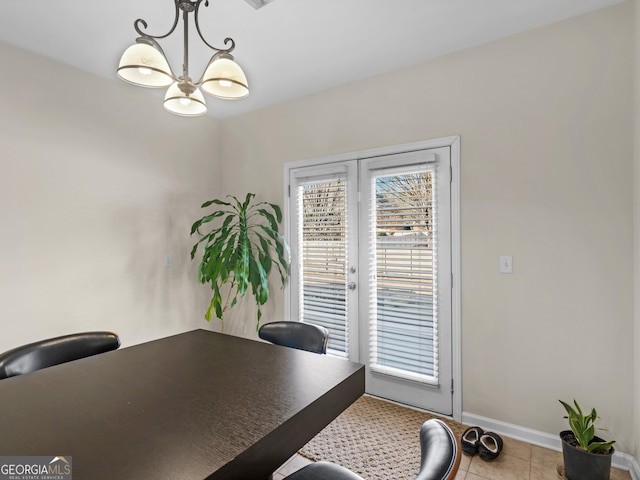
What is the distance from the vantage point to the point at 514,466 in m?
2.00

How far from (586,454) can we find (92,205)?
3.61 metres

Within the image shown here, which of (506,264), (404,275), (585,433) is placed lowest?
(585,433)

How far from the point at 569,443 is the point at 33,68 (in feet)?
A: 13.6

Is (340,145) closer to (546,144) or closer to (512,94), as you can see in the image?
(512,94)

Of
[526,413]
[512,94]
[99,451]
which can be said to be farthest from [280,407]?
[512,94]

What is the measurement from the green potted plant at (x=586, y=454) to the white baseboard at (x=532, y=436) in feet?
0.90

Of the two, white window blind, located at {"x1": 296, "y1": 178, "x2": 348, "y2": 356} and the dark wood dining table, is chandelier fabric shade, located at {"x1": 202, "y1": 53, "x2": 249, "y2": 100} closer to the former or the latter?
the dark wood dining table

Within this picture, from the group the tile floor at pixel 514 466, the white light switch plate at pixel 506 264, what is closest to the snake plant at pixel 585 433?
the tile floor at pixel 514 466

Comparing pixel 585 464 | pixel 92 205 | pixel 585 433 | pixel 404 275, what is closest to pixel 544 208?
pixel 404 275

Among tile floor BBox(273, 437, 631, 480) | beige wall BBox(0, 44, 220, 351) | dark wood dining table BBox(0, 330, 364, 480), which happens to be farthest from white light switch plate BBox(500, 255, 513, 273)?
beige wall BBox(0, 44, 220, 351)

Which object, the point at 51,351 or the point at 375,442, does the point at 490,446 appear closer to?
the point at 375,442

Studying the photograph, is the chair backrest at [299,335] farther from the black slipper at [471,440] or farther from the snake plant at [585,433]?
the snake plant at [585,433]

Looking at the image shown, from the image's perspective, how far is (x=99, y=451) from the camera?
82cm

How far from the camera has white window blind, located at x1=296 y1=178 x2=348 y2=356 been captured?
299 cm
